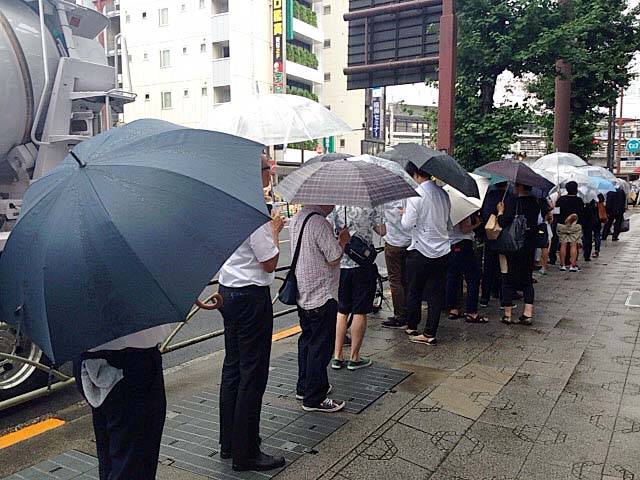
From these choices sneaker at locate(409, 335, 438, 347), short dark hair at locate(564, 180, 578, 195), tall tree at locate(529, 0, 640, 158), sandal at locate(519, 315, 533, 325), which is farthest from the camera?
short dark hair at locate(564, 180, 578, 195)

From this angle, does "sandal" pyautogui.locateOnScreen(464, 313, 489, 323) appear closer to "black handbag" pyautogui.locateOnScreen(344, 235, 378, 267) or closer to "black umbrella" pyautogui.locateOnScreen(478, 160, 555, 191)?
"black umbrella" pyautogui.locateOnScreen(478, 160, 555, 191)

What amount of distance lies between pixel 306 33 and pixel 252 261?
136 ft

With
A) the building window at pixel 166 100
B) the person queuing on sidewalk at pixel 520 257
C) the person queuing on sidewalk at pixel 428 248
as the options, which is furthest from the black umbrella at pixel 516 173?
the building window at pixel 166 100

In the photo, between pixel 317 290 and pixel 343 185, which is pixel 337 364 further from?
pixel 343 185

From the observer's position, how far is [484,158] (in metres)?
9.51

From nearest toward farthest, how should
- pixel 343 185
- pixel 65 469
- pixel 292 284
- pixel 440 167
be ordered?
pixel 65 469 → pixel 343 185 → pixel 292 284 → pixel 440 167

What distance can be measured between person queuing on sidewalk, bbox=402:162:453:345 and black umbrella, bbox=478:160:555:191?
88cm

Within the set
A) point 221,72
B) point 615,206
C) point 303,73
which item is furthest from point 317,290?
point 303,73

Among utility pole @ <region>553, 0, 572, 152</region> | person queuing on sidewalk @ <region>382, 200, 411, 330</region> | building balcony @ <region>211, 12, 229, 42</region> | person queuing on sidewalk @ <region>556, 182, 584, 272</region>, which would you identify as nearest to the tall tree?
utility pole @ <region>553, 0, 572, 152</region>

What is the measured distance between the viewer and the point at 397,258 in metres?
6.94

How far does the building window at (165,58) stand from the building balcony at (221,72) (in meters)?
3.25

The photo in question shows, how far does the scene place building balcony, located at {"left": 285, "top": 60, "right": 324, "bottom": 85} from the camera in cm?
3991

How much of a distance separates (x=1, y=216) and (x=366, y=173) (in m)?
3.38

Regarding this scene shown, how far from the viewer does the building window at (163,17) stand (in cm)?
3584
